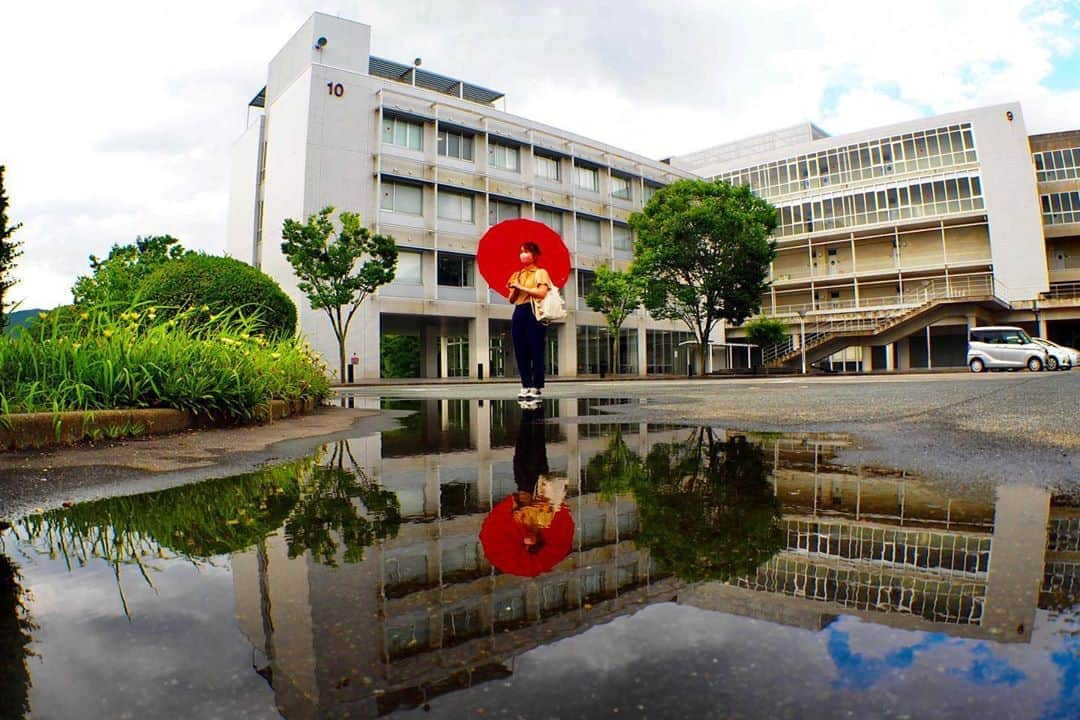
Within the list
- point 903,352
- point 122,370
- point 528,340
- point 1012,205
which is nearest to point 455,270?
point 528,340

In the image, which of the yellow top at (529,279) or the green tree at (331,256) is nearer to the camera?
the yellow top at (529,279)

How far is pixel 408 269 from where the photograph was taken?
33844 mm

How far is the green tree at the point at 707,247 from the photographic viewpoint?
31734mm

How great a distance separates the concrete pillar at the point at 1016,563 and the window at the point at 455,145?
36.2m

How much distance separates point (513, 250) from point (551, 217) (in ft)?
108

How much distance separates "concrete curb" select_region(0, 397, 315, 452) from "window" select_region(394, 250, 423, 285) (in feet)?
93.7

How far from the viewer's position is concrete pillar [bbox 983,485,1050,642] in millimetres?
1284

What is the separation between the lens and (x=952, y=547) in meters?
1.81

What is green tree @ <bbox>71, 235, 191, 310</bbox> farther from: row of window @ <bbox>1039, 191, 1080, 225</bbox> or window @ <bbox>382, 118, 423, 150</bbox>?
row of window @ <bbox>1039, 191, 1080, 225</bbox>

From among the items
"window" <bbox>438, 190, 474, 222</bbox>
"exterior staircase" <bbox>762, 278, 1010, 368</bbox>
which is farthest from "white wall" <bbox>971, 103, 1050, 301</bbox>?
"window" <bbox>438, 190, 474, 222</bbox>

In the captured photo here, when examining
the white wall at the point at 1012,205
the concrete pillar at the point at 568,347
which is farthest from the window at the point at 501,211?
the white wall at the point at 1012,205

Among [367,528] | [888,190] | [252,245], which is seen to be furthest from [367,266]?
[888,190]

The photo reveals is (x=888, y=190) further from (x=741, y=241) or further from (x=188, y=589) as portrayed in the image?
(x=188, y=589)

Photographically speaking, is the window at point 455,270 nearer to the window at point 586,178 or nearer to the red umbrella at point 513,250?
the window at point 586,178
